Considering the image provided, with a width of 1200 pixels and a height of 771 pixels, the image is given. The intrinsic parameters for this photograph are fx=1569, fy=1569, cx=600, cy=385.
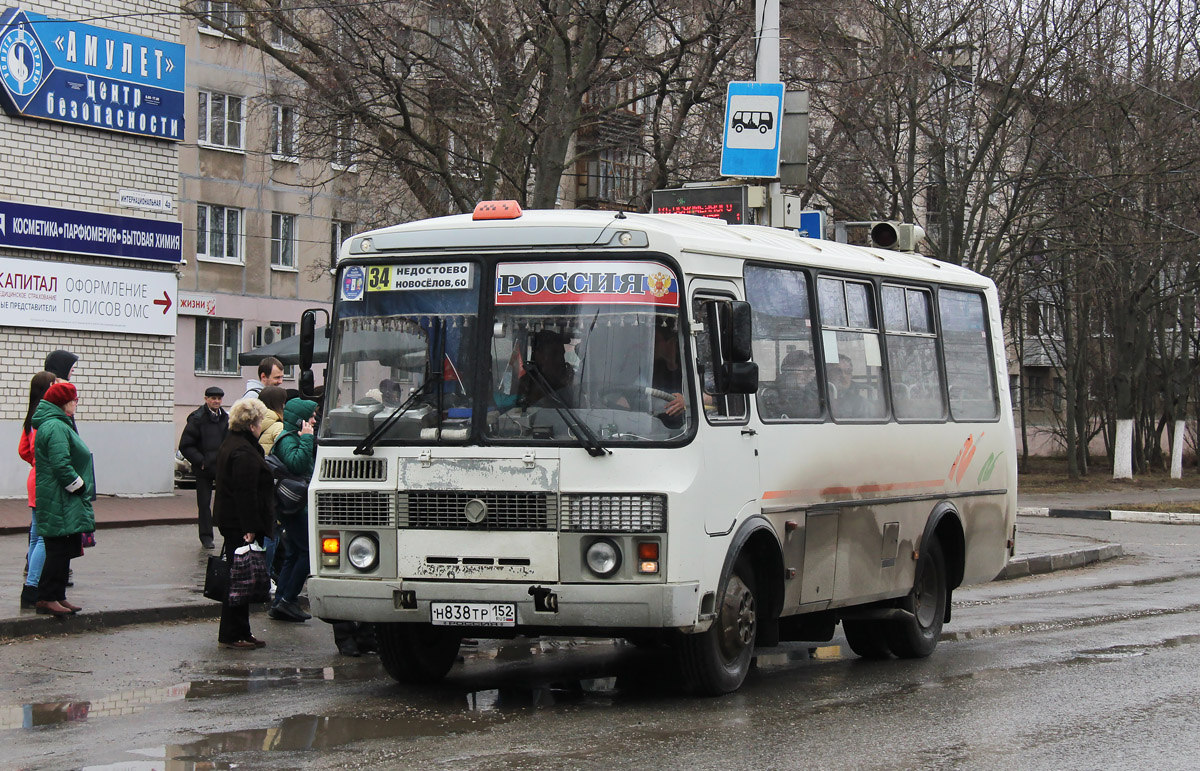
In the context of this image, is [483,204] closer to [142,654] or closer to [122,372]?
[142,654]

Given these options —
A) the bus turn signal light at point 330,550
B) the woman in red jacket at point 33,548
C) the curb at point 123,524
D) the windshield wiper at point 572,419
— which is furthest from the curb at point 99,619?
the curb at point 123,524

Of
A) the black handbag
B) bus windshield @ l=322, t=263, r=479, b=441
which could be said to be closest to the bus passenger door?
bus windshield @ l=322, t=263, r=479, b=441

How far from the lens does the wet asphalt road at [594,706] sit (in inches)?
280

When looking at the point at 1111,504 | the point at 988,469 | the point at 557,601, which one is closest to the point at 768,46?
the point at 988,469

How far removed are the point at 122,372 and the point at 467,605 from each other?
17.4 metres

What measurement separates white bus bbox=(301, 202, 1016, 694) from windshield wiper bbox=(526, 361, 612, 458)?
1 centimetres

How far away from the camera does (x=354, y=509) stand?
8.79 m

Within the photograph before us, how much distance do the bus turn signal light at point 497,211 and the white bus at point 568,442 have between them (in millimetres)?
17

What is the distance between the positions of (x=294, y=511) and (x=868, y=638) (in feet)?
14.4

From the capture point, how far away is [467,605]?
8.48m

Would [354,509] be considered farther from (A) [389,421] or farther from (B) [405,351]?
(B) [405,351]

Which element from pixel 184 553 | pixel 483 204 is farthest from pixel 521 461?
pixel 184 553

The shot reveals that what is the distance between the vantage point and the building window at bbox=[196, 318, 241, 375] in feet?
137

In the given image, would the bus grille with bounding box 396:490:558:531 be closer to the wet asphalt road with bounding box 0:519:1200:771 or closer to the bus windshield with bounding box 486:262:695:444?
the bus windshield with bounding box 486:262:695:444
